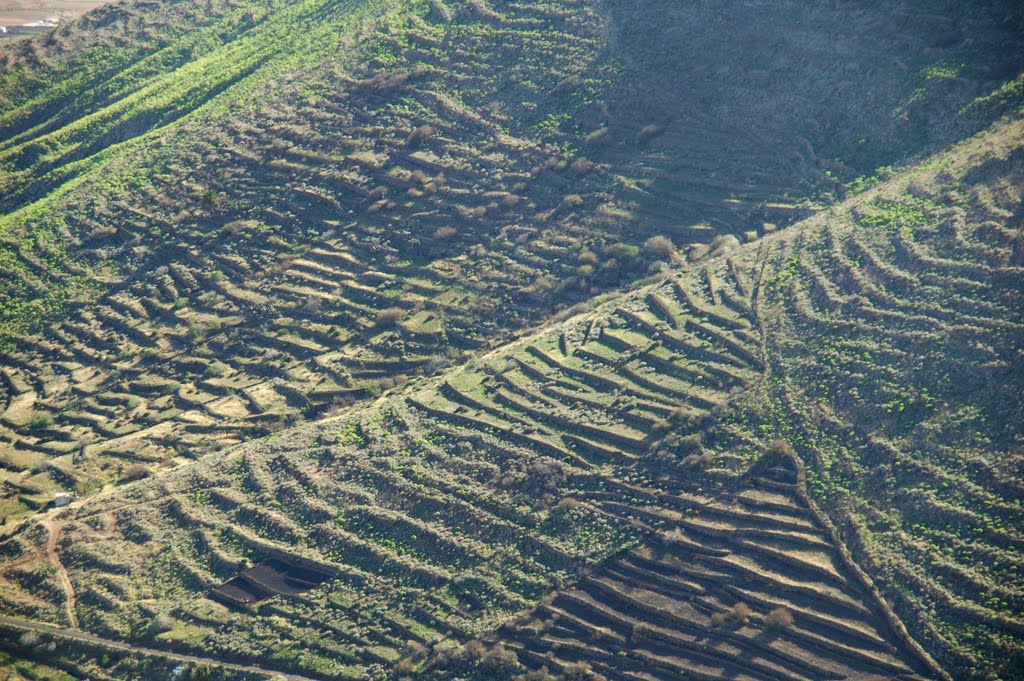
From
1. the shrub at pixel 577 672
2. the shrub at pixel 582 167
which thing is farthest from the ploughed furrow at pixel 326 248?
the shrub at pixel 577 672

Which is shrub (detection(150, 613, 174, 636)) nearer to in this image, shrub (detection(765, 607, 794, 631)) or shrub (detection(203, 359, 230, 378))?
shrub (detection(203, 359, 230, 378))

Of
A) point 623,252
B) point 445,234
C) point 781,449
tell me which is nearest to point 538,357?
point 623,252

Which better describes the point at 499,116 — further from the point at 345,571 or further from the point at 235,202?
the point at 345,571

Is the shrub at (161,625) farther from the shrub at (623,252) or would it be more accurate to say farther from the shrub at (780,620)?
the shrub at (623,252)

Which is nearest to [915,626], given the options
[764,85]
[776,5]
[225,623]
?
[225,623]

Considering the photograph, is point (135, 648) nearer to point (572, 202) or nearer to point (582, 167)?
point (572, 202)

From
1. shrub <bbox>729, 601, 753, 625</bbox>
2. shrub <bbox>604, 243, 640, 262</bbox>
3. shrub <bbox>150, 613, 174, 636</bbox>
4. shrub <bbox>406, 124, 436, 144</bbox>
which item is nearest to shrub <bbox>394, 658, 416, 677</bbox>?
shrub <bbox>150, 613, 174, 636</bbox>
